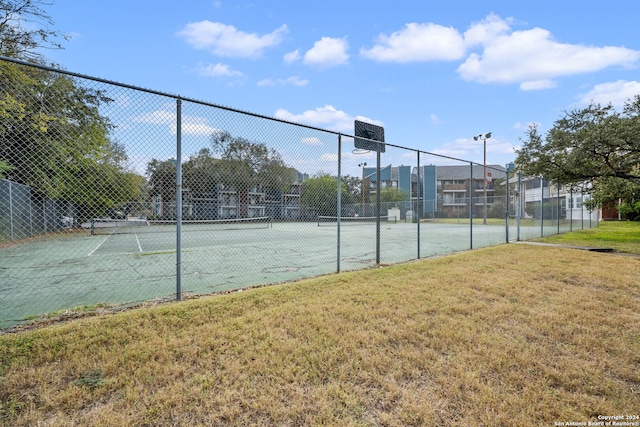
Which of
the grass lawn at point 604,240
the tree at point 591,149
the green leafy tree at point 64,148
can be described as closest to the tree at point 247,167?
the green leafy tree at point 64,148

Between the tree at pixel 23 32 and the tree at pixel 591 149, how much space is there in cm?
1579

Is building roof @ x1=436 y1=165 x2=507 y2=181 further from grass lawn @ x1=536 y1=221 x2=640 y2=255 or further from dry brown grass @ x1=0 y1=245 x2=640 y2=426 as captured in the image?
dry brown grass @ x1=0 y1=245 x2=640 y2=426

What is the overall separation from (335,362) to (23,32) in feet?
38.9

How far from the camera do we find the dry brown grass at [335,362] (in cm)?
176

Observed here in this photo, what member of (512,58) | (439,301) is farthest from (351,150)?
(512,58)

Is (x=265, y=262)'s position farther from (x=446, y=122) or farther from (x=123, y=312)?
(x=446, y=122)

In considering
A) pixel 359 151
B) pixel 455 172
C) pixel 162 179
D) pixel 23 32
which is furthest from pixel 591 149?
pixel 455 172

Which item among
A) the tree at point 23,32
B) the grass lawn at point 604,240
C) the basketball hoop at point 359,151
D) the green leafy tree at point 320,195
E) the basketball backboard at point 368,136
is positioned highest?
the tree at point 23,32

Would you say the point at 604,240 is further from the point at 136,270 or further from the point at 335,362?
the point at 136,270

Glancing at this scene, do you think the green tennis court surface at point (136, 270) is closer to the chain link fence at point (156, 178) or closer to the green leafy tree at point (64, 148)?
the chain link fence at point (156, 178)

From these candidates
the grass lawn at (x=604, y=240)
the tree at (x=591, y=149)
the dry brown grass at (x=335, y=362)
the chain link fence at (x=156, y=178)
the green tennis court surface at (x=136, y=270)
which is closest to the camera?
the dry brown grass at (x=335, y=362)

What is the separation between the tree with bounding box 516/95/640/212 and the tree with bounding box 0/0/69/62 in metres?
15.8

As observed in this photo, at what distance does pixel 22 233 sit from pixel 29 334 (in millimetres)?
8457

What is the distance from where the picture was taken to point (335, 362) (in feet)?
7.57
